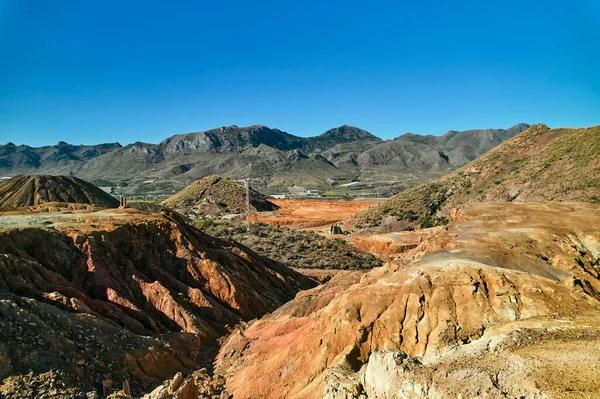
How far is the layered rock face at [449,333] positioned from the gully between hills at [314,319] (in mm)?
46

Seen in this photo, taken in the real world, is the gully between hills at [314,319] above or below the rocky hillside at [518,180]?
below

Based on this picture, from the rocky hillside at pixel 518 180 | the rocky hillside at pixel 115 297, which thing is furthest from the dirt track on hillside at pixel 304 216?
the rocky hillside at pixel 115 297

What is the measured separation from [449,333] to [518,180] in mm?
49138

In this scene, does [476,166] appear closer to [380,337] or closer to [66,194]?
[380,337]

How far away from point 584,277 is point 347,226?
46998 millimetres

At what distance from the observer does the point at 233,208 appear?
3342 inches

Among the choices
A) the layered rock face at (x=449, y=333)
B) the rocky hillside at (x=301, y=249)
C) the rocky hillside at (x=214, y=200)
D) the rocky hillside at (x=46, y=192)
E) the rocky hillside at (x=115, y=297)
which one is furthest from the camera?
the rocky hillside at (x=214, y=200)

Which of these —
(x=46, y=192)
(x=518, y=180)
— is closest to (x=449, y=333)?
(x=518, y=180)

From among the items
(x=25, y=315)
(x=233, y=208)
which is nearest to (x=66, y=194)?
(x=233, y=208)

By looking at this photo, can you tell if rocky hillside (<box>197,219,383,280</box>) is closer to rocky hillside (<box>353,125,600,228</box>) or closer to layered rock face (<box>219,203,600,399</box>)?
rocky hillside (<box>353,125,600,228</box>)

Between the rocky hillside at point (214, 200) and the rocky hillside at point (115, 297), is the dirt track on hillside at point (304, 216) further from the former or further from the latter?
the rocky hillside at point (115, 297)

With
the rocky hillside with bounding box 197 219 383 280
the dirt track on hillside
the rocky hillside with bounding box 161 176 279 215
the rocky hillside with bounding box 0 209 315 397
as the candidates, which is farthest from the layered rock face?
the rocky hillside with bounding box 161 176 279 215

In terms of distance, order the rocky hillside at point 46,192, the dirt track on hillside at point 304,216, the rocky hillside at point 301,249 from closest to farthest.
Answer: the rocky hillside at point 301,249 → the rocky hillside at point 46,192 → the dirt track on hillside at point 304,216

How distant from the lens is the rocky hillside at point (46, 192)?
6397 cm
